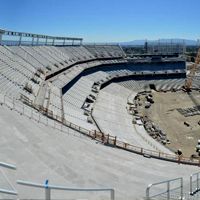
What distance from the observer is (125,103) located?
6106cm

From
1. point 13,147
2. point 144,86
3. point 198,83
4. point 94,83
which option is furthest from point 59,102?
point 198,83

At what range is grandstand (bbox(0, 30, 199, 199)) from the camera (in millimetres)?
16672

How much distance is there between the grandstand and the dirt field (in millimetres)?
3682

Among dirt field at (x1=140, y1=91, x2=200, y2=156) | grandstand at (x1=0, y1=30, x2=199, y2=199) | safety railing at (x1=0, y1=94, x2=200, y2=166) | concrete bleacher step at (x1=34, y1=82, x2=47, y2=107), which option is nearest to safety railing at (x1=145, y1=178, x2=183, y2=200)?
grandstand at (x1=0, y1=30, x2=199, y2=199)

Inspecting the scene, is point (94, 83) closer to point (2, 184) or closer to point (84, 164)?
point (84, 164)

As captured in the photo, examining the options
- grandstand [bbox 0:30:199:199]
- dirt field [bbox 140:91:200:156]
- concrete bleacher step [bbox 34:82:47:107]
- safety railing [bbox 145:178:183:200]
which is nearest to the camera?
safety railing [bbox 145:178:183:200]

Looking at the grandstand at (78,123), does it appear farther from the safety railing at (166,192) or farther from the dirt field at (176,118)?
the dirt field at (176,118)

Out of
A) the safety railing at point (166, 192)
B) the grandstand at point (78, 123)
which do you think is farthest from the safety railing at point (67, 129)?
the safety railing at point (166, 192)

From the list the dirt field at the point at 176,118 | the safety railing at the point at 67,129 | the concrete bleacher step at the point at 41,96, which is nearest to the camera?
the safety railing at the point at 67,129

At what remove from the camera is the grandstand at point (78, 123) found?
54.7 feet

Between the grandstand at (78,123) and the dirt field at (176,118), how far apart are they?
3682 mm

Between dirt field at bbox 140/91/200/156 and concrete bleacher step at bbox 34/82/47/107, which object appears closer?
concrete bleacher step at bbox 34/82/47/107

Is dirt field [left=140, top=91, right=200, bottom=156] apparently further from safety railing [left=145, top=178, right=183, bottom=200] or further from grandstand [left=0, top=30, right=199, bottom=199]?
safety railing [left=145, top=178, right=183, bottom=200]

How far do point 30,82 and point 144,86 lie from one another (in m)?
41.1
